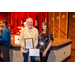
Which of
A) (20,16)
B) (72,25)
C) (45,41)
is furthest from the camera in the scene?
(20,16)

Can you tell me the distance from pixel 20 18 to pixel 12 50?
4.75 m

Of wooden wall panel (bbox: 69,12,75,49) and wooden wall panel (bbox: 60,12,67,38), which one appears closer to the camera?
wooden wall panel (bbox: 69,12,75,49)

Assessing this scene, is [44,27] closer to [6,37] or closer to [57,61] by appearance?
[6,37]

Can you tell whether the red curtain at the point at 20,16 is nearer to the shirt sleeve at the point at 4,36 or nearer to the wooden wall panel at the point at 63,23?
the wooden wall panel at the point at 63,23

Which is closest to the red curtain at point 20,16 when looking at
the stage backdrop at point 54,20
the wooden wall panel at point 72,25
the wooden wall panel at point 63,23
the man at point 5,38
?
the stage backdrop at point 54,20

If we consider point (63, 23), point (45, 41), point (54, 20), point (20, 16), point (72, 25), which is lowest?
point (45, 41)

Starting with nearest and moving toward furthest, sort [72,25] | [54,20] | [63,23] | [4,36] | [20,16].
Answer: [4,36], [72,25], [63,23], [54,20], [20,16]

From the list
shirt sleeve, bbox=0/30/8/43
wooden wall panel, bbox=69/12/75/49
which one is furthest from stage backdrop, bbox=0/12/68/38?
shirt sleeve, bbox=0/30/8/43

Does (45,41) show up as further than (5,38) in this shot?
No

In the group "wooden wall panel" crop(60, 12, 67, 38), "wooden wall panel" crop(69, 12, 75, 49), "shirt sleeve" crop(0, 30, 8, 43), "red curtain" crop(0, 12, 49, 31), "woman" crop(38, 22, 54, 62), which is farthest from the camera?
"red curtain" crop(0, 12, 49, 31)

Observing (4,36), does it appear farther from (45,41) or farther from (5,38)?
(45,41)

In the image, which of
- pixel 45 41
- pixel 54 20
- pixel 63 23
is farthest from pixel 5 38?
pixel 54 20

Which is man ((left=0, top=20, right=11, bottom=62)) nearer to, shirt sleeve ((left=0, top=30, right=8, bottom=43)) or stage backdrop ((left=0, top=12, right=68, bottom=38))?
shirt sleeve ((left=0, top=30, right=8, bottom=43))

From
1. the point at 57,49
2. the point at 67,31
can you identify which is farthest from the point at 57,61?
the point at 67,31
